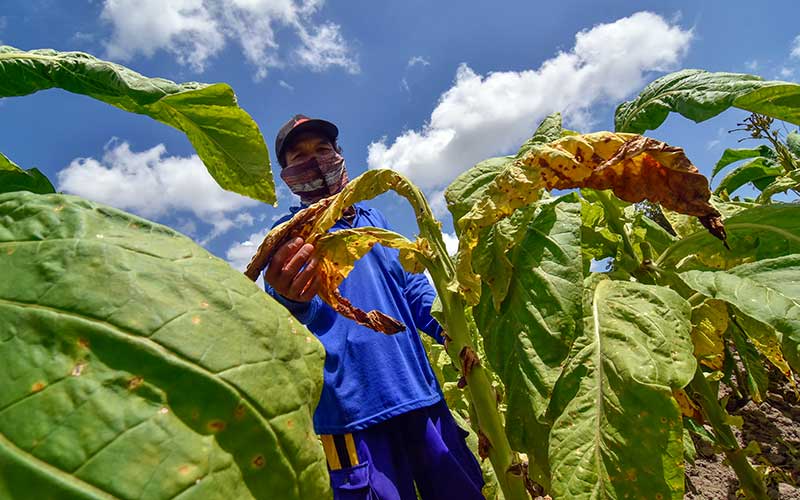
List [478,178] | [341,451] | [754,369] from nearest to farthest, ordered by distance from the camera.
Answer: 1. [478,178]
2. [341,451]
3. [754,369]

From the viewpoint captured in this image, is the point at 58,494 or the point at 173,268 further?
the point at 173,268

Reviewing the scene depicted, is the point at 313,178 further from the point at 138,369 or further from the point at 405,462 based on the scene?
the point at 138,369

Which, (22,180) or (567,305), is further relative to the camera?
(567,305)

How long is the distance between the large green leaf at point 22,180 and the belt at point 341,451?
1481 millimetres

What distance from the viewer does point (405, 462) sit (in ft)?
7.01

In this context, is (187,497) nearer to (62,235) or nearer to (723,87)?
(62,235)

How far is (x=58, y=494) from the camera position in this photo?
382mm

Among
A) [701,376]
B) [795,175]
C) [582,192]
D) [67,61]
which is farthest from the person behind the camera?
[795,175]

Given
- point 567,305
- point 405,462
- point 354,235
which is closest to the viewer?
point 567,305

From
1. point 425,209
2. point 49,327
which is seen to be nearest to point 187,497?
point 49,327

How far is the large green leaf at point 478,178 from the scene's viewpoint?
4.33 ft

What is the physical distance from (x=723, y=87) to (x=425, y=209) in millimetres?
880

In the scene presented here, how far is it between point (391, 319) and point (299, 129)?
2.08 m

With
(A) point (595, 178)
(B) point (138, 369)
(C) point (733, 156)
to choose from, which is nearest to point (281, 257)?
(A) point (595, 178)
